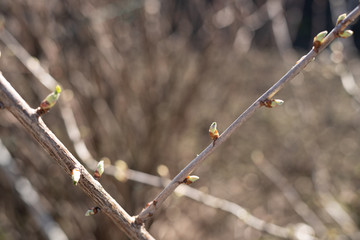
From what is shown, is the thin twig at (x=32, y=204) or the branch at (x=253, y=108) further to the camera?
the thin twig at (x=32, y=204)

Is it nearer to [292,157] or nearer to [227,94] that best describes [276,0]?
[227,94]

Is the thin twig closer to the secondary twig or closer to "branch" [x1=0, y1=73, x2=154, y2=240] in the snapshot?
the secondary twig

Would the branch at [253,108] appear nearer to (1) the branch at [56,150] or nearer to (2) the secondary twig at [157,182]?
(1) the branch at [56,150]

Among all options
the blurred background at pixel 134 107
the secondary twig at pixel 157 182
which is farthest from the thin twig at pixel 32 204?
the secondary twig at pixel 157 182

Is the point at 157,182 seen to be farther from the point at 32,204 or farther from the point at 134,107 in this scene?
the point at 134,107

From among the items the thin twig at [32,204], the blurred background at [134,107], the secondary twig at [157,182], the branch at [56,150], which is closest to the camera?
the branch at [56,150]

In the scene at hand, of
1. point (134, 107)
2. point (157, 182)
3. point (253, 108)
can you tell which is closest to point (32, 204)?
point (157, 182)

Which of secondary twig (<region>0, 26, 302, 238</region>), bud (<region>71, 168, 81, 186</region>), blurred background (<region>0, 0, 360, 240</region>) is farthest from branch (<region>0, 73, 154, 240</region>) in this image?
blurred background (<region>0, 0, 360, 240</region>)

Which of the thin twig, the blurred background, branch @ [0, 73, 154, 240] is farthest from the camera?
the blurred background
